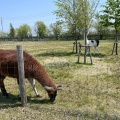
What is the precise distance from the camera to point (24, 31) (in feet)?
275

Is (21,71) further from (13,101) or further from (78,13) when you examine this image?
(78,13)

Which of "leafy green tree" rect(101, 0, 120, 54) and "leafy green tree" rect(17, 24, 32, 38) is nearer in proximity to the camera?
"leafy green tree" rect(101, 0, 120, 54)

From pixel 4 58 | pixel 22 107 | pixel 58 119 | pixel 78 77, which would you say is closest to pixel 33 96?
pixel 22 107

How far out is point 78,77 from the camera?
347 inches

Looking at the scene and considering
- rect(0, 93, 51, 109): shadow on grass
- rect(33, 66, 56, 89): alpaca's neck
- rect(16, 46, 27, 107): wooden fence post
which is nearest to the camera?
rect(16, 46, 27, 107): wooden fence post

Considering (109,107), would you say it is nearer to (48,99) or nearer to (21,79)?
(48,99)

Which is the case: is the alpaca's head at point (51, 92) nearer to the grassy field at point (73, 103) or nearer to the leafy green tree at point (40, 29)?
the grassy field at point (73, 103)

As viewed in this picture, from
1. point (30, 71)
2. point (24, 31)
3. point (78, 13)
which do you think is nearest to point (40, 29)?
point (24, 31)

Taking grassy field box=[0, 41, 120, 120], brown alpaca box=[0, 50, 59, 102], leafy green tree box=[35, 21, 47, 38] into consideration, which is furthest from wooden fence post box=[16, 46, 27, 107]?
leafy green tree box=[35, 21, 47, 38]

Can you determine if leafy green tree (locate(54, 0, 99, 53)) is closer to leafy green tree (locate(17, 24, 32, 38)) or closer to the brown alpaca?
the brown alpaca

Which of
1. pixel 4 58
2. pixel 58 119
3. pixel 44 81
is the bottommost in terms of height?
pixel 58 119

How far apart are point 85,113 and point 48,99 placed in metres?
1.38

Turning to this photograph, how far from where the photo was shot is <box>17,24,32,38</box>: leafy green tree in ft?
Answer: 274

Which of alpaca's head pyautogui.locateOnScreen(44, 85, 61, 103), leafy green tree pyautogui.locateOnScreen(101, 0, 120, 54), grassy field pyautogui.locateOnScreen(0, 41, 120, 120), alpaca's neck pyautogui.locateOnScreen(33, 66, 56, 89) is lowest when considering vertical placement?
grassy field pyautogui.locateOnScreen(0, 41, 120, 120)
